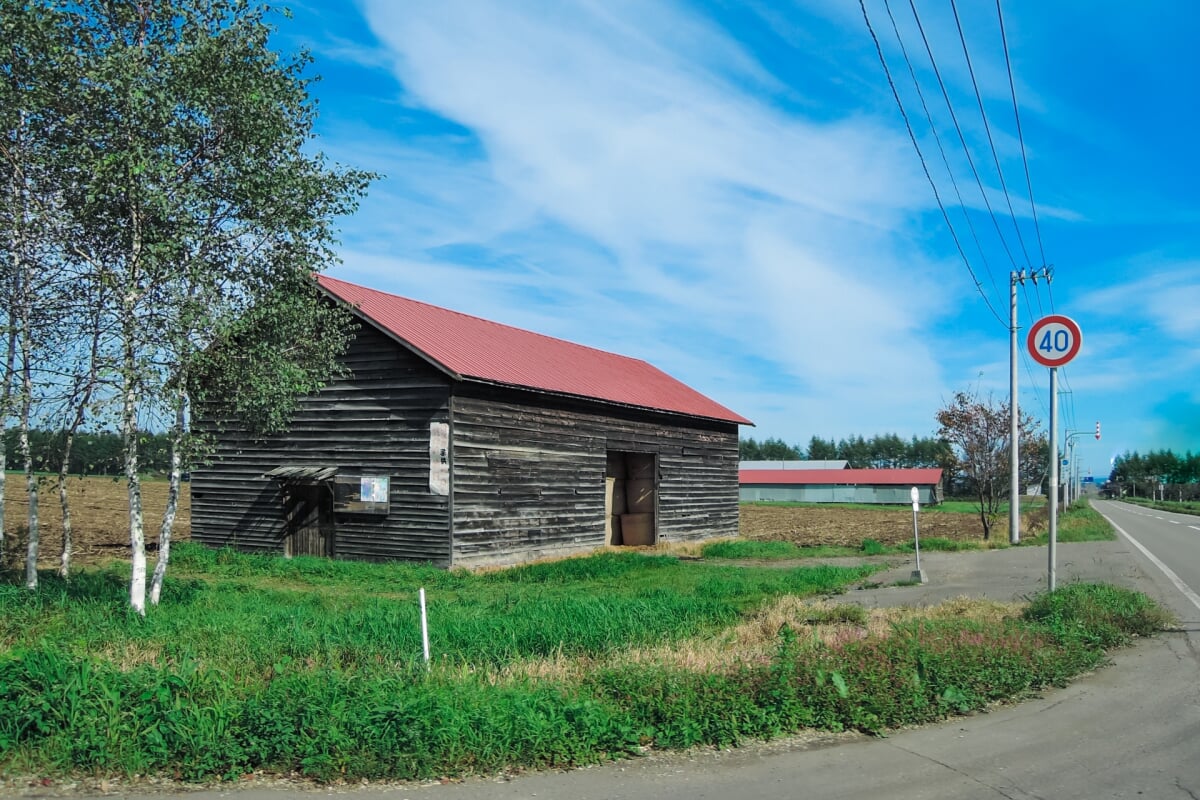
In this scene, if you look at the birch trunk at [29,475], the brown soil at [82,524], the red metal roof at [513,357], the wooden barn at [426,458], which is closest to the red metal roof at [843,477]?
the brown soil at [82,524]

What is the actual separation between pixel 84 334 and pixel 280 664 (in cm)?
706

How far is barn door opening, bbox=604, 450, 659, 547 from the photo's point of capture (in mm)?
28172

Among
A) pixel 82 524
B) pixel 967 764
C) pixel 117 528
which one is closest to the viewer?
pixel 967 764

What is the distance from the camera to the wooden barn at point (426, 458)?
19984mm

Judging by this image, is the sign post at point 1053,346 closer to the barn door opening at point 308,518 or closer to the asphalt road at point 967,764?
the asphalt road at point 967,764

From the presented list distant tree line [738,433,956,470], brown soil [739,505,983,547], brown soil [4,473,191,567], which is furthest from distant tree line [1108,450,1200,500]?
brown soil [4,473,191,567]

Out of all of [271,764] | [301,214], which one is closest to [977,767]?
[271,764]

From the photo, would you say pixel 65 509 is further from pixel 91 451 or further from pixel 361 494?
pixel 361 494

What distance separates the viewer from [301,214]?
40.0ft

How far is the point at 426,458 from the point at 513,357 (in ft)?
17.6

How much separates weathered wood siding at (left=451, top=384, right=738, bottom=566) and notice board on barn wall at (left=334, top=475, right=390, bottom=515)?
1.88m

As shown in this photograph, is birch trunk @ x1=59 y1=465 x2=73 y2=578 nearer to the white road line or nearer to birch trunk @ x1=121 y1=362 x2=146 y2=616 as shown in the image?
birch trunk @ x1=121 y1=362 x2=146 y2=616

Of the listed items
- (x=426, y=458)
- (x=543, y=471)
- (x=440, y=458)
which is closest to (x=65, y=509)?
(x=426, y=458)

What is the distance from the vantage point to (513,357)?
2442 centimetres
